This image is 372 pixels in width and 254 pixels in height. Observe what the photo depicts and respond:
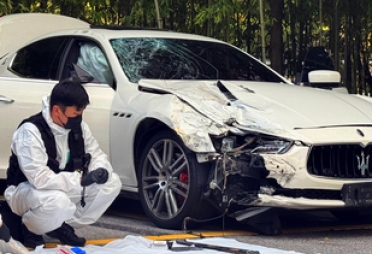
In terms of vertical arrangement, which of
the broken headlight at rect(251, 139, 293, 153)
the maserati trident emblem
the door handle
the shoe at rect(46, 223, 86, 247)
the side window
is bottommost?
the shoe at rect(46, 223, 86, 247)

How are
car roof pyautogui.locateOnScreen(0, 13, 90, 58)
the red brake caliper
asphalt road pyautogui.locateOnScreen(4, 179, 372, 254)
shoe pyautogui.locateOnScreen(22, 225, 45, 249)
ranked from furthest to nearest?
1. car roof pyautogui.locateOnScreen(0, 13, 90, 58)
2. the red brake caliper
3. asphalt road pyautogui.locateOnScreen(4, 179, 372, 254)
4. shoe pyautogui.locateOnScreen(22, 225, 45, 249)

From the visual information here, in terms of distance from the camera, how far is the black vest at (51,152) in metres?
6.17

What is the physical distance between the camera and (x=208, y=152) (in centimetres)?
682

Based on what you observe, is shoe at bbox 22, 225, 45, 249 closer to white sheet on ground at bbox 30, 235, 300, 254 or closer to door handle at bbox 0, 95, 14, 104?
white sheet on ground at bbox 30, 235, 300, 254

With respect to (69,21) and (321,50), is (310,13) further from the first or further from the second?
(69,21)

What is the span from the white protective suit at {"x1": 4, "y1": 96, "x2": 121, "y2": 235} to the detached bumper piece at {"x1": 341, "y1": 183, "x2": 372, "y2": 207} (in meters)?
1.84

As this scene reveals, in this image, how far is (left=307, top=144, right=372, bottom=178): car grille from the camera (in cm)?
683


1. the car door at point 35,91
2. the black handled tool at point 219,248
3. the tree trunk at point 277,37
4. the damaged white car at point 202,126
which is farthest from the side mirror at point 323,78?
the tree trunk at point 277,37

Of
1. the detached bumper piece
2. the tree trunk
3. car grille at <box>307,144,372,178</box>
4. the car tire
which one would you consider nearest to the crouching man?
the car tire

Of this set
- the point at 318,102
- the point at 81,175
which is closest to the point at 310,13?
the point at 318,102

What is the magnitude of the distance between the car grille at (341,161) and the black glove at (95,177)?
1.59 meters

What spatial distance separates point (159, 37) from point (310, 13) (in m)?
6.22

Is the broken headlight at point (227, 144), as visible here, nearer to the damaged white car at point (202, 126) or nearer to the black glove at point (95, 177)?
the damaged white car at point (202, 126)

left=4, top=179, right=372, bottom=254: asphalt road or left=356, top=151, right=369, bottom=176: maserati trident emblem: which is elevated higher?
left=356, top=151, right=369, bottom=176: maserati trident emblem
